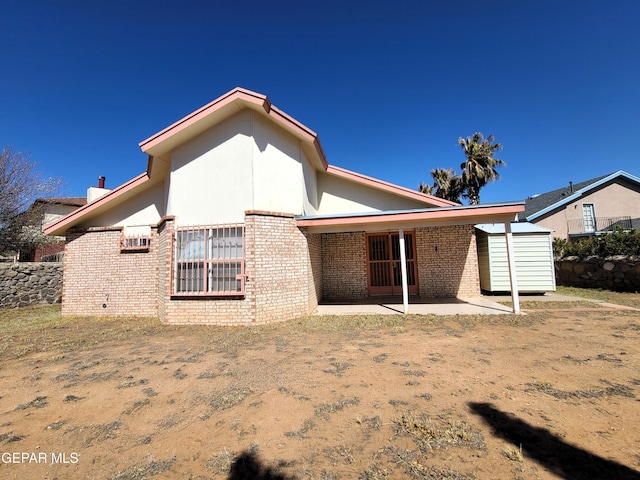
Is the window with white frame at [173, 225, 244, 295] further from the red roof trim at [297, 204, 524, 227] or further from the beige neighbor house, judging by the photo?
the red roof trim at [297, 204, 524, 227]

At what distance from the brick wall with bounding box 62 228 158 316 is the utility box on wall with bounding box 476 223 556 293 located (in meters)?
12.3

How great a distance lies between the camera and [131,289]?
9.38 metres

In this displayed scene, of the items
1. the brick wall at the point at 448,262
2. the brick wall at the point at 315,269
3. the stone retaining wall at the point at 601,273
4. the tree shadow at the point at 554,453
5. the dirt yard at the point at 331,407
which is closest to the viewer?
the tree shadow at the point at 554,453

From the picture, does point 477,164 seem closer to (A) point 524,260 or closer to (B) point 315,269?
(A) point 524,260

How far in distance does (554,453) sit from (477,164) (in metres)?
26.0

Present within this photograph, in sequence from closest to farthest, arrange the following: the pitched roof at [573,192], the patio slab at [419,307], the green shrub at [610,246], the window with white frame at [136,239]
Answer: the patio slab at [419,307]
the window with white frame at [136,239]
the green shrub at [610,246]
the pitched roof at [573,192]

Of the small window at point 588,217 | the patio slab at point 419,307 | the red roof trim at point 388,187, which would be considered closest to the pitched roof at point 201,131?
the red roof trim at point 388,187

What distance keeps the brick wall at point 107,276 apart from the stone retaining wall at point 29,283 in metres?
4.72

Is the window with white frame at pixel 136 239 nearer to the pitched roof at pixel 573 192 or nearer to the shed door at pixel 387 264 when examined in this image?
the shed door at pixel 387 264

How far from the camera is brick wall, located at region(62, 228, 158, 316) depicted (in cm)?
934

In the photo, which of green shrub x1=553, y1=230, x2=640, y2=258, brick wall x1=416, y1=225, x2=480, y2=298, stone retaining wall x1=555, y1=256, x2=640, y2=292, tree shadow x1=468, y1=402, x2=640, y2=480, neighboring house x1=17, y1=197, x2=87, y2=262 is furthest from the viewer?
neighboring house x1=17, y1=197, x2=87, y2=262

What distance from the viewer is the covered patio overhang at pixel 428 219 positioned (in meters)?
7.49

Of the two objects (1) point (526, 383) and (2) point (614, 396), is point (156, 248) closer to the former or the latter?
(1) point (526, 383)

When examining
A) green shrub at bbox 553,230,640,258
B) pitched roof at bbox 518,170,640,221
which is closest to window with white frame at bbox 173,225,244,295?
green shrub at bbox 553,230,640,258
